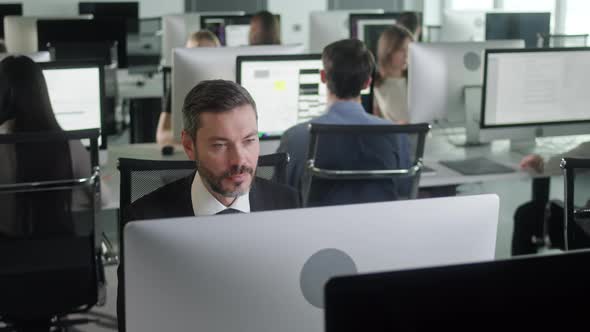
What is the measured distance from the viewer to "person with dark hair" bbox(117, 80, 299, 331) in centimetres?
151

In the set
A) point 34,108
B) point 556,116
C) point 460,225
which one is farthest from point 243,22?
point 460,225

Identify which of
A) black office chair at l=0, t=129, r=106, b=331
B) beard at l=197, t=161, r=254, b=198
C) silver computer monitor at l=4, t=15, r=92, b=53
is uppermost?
silver computer monitor at l=4, t=15, r=92, b=53

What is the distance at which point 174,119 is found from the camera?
340 cm

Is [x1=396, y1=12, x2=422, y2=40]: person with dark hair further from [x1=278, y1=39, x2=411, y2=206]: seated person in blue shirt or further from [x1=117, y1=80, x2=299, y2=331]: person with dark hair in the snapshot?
[x1=117, y1=80, x2=299, y2=331]: person with dark hair

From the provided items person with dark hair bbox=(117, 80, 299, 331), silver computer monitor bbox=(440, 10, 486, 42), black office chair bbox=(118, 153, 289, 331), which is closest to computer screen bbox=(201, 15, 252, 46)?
silver computer monitor bbox=(440, 10, 486, 42)

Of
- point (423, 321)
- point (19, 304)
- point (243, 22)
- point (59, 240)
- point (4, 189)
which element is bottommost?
point (19, 304)

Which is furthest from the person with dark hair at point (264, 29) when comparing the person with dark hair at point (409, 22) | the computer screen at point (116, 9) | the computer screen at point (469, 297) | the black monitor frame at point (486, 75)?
the computer screen at point (469, 297)

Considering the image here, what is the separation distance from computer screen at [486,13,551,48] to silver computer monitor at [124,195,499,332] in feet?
17.6

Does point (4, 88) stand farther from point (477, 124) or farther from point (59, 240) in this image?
point (477, 124)

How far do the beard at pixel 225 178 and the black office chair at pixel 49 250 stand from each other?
709mm

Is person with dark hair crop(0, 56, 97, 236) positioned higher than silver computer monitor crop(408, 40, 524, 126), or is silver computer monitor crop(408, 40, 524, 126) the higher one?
silver computer monitor crop(408, 40, 524, 126)

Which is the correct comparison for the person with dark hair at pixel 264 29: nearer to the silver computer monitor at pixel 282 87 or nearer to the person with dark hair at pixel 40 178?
the silver computer monitor at pixel 282 87

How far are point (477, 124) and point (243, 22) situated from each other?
2849 mm

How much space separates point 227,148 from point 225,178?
6 centimetres
